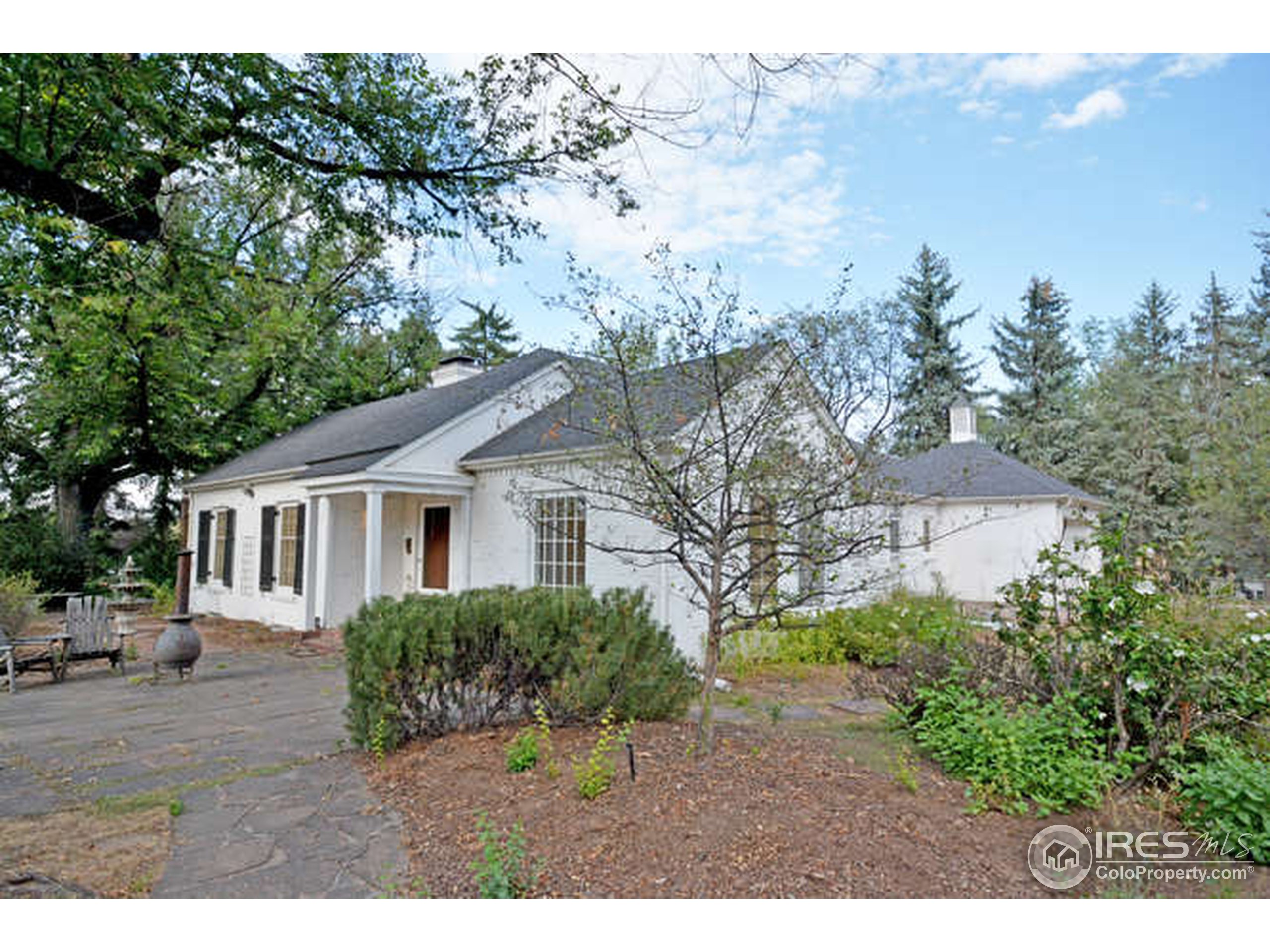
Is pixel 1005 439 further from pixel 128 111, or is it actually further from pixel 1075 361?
pixel 128 111

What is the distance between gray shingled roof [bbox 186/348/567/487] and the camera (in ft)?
39.0

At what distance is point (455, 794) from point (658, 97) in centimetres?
385

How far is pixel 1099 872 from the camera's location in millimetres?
3041

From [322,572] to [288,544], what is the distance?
193 centimetres

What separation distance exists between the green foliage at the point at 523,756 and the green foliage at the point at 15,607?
1016cm

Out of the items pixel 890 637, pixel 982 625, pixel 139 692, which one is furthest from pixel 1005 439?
pixel 139 692

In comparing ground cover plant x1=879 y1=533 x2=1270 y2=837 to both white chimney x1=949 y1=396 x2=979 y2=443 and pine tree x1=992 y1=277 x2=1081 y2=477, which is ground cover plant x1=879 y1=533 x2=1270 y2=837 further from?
pine tree x1=992 y1=277 x2=1081 y2=477

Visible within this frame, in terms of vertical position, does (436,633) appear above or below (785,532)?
below

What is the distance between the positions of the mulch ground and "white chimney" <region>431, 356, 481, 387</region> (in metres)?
12.3

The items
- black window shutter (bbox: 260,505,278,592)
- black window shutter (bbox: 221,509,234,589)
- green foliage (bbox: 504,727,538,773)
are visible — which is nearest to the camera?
green foliage (bbox: 504,727,538,773)

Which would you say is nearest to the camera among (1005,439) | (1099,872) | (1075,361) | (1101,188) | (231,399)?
(1099,872)

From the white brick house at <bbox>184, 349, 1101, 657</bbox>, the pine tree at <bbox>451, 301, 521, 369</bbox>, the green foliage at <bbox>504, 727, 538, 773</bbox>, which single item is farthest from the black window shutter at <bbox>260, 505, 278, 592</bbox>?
the pine tree at <bbox>451, 301, 521, 369</bbox>

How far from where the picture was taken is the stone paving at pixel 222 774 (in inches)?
125

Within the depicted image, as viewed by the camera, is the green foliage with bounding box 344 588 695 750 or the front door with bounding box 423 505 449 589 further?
the front door with bounding box 423 505 449 589
